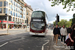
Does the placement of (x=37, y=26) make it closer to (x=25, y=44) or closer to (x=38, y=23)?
(x=38, y=23)

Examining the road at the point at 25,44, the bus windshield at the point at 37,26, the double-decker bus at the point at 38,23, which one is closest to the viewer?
the road at the point at 25,44

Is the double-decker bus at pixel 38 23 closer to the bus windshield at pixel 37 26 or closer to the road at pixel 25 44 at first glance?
the bus windshield at pixel 37 26

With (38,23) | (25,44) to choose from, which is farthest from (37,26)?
(25,44)

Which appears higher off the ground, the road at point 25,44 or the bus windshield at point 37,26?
the bus windshield at point 37,26

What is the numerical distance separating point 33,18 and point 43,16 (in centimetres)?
160

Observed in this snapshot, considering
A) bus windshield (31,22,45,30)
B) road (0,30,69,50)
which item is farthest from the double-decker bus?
road (0,30,69,50)

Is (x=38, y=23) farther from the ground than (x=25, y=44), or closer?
farther from the ground

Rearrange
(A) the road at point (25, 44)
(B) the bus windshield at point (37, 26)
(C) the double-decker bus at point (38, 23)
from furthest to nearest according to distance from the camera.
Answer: (B) the bus windshield at point (37, 26) → (C) the double-decker bus at point (38, 23) → (A) the road at point (25, 44)

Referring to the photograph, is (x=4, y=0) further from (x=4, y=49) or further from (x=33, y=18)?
(x=4, y=49)

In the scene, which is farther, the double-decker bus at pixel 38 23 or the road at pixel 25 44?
the double-decker bus at pixel 38 23

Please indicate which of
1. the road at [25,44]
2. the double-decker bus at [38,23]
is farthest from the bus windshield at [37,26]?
the road at [25,44]

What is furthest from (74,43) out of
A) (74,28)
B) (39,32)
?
(39,32)

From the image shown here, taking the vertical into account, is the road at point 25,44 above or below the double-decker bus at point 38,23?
below

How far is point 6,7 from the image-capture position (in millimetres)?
41625
